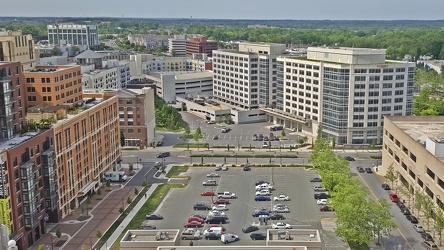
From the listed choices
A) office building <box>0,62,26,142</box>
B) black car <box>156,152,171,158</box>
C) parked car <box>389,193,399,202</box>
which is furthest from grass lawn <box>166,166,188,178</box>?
parked car <box>389,193,399,202</box>

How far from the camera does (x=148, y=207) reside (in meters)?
61.0

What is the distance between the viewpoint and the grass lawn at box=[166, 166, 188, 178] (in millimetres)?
75150

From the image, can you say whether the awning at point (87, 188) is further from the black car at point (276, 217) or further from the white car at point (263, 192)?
the black car at point (276, 217)

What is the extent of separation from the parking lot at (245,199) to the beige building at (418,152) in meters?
10.9

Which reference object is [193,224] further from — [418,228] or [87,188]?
[418,228]

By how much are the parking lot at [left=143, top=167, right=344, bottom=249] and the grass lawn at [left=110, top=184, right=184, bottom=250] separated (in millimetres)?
965

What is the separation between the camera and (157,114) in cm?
10969

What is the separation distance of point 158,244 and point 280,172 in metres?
41.9

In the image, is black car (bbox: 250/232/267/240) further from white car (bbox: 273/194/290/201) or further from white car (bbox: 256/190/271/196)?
white car (bbox: 256/190/271/196)

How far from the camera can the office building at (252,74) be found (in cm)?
11306

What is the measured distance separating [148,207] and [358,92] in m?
45.7

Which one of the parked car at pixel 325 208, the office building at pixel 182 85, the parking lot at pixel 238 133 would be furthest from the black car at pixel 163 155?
the office building at pixel 182 85

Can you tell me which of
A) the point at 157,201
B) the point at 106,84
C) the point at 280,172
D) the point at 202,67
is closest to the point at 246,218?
the point at 157,201

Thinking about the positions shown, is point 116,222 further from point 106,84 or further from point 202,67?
point 202,67
